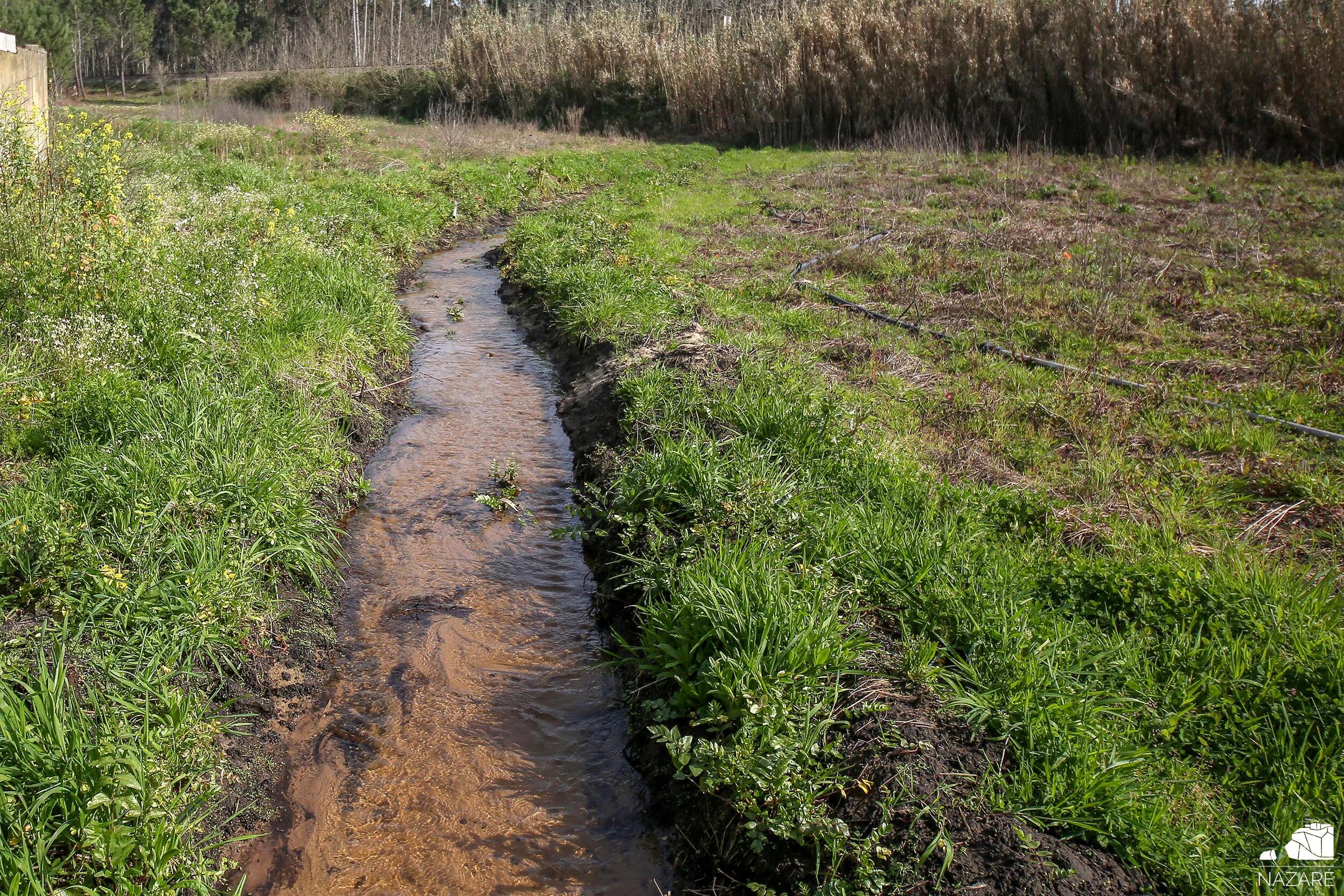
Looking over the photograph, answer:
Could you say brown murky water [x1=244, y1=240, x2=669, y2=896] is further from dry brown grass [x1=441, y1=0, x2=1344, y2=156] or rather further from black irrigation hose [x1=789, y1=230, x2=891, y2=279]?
dry brown grass [x1=441, y1=0, x2=1344, y2=156]

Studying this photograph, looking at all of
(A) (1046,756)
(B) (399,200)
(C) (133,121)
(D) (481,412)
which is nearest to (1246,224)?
(D) (481,412)

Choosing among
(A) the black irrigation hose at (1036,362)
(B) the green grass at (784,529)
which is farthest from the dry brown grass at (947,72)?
(A) the black irrigation hose at (1036,362)

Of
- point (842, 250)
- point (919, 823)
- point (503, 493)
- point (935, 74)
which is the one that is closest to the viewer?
point (919, 823)

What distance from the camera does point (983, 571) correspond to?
13.0 ft

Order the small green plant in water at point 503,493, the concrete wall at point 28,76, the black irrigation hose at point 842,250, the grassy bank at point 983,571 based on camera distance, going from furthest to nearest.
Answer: the black irrigation hose at point 842,250 → the concrete wall at point 28,76 → the small green plant in water at point 503,493 → the grassy bank at point 983,571

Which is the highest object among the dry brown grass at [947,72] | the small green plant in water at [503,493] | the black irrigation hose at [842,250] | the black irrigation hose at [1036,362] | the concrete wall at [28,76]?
the dry brown grass at [947,72]

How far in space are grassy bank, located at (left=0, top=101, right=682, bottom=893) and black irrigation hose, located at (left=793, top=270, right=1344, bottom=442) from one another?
14.7ft

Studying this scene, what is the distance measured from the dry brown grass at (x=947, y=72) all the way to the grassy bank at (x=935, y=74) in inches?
1.7

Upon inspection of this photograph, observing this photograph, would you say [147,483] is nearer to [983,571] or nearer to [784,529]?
[784,529]

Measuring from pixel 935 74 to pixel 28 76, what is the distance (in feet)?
65.2

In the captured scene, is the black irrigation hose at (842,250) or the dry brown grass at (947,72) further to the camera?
the dry brown grass at (947,72)

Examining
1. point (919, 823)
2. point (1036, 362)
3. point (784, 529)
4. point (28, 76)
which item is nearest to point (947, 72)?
point (1036, 362)

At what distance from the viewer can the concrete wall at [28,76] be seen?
6840 mm

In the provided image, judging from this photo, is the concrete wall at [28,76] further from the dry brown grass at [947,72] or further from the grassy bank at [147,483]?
the dry brown grass at [947,72]
